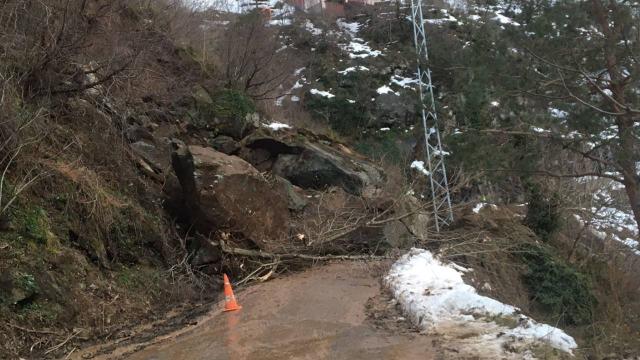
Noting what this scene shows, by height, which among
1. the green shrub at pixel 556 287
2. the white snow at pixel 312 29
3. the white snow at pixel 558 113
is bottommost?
the green shrub at pixel 556 287

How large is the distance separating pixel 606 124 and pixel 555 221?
10803mm

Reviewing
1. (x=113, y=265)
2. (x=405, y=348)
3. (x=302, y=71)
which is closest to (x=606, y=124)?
(x=405, y=348)

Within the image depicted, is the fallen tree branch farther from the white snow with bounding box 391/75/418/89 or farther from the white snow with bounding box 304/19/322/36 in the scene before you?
the white snow with bounding box 304/19/322/36

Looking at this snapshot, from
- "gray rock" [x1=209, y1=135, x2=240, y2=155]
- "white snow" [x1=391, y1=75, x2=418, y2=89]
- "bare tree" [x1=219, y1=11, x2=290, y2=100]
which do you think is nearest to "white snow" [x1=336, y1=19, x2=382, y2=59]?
"white snow" [x1=391, y1=75, x2=418, y2=89]

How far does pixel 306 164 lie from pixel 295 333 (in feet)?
34.0

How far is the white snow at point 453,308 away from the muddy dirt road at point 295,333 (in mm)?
478

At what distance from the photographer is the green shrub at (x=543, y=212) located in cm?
1981

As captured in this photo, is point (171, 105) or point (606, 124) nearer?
point (606, 124)

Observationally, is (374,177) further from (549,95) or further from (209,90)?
(549,95)

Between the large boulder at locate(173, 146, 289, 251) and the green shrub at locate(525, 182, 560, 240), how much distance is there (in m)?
12.2

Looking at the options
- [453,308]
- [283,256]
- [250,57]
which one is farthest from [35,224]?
[250,57]

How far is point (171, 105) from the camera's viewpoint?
1575 centimetres

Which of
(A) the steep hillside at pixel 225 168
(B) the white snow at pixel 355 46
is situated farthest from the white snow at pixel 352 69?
(A) the steep hillside at pixel 225 168

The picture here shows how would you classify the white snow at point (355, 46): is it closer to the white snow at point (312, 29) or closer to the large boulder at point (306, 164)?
the white snow at point (312, 29)
